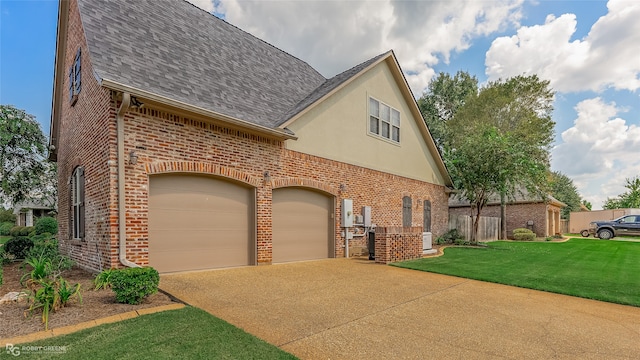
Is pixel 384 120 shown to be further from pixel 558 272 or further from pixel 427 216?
pixel 558 272

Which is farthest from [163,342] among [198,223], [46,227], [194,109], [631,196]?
[631,196]

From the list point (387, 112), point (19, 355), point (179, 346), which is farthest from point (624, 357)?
point (387, 112)

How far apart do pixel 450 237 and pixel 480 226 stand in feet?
12.1

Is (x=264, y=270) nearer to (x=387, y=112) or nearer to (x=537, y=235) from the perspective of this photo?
(x=387, y=112)

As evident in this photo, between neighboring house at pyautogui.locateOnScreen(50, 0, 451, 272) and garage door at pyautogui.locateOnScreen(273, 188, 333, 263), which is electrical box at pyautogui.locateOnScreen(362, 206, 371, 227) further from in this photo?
garage door at pyautogui.locateOnScreen(273, 188, 333, 263)

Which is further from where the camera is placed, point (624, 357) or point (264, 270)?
point (264, 270)

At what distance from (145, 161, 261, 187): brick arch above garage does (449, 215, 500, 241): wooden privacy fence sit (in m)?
14.0

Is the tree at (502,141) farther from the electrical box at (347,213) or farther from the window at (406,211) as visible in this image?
the electrical box at (347,213)

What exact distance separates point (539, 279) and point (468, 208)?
58.9 feet

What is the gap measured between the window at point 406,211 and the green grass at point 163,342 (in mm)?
11541

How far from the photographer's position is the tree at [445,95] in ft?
105

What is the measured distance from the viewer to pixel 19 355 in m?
2.93

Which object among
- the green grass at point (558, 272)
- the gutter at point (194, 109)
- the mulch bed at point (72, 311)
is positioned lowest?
the green grass at point (558, 272)

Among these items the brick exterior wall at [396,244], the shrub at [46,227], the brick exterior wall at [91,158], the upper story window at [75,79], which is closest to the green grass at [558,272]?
the brick exterior wall at [396,244]
